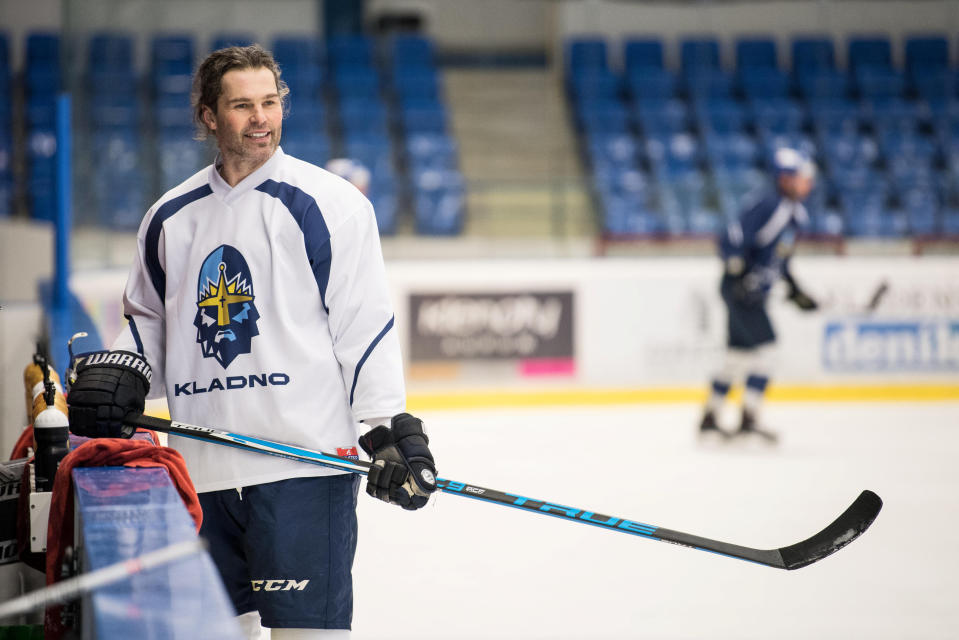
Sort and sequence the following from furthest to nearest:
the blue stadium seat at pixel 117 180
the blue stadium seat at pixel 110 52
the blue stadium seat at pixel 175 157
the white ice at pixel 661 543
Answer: the blue stadium seat at pixel 175 157, the blue stadium seat at pixel 110 52, the blue stadium seat at pixel 117 180, the white ice at pixel 661 543

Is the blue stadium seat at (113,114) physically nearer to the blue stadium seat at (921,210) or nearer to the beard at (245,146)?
the beard at (245,146)

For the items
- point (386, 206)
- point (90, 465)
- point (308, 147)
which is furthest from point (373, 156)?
point (90, 465)

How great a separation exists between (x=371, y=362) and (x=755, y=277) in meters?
4.66

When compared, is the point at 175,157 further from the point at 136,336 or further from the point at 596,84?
the point at 136,336

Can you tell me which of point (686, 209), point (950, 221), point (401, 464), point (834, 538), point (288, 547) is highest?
point (686, 209)

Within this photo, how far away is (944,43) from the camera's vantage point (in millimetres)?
9391

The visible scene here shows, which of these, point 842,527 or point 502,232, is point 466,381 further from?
point 842,527

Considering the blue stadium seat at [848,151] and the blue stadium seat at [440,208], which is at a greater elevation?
the blue stadium seat at [848,151]

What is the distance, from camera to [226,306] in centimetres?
193

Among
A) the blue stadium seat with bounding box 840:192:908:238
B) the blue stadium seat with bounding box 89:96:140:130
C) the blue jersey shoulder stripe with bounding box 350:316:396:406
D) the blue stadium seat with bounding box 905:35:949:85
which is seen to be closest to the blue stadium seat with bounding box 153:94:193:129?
the blue stadium seat with bounding box 89:96:140:130

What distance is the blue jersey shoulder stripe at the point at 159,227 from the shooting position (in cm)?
200

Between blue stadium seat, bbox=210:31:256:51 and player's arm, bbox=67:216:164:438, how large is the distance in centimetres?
590

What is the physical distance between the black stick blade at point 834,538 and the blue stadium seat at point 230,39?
6009 mm

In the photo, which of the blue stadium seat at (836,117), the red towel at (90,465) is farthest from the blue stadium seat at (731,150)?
the red towel at (90,465)
